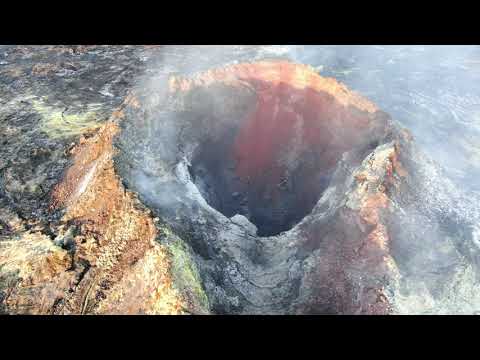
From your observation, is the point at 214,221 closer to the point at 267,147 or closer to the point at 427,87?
the point at 267,147

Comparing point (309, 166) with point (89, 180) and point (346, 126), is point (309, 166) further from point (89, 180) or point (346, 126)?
point (89, 180)

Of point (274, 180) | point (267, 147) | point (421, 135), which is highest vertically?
point (267, 147)

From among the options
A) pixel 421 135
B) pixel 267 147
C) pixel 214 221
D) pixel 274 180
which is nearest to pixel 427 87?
pixel 421 135

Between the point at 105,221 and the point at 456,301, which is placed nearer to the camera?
the point at 456,301

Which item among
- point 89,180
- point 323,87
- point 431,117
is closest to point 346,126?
point 323,87

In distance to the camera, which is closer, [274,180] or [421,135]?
[274,180]

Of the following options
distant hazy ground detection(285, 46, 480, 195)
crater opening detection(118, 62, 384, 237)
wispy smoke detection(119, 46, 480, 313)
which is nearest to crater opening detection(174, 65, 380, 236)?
crater opening detection(118, 62, 384, 237)

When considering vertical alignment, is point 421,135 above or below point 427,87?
below

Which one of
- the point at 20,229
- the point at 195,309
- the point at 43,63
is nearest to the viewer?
the point at 195,309
